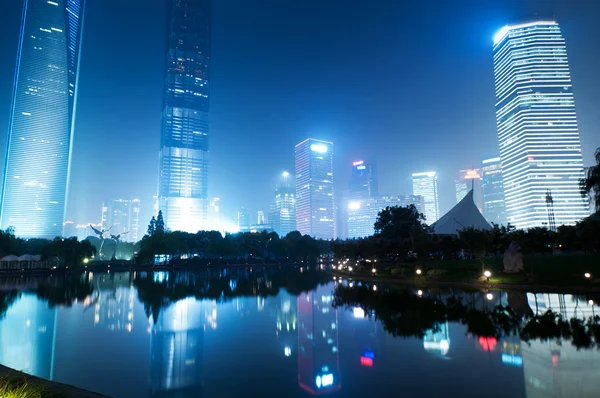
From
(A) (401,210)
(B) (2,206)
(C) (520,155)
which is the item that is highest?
(C) (520,155)

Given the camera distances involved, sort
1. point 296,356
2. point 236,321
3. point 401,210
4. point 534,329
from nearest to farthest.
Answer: point 296,356
point 534,329
point 236,321
point 401,210

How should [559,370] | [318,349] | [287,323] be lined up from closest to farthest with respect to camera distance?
[559,370] → [318,349] → [287,323]

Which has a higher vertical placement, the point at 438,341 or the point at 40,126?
the point at 40,126

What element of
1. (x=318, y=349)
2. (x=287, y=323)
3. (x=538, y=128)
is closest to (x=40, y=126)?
(x=287, y=323)

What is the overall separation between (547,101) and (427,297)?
7080 inches

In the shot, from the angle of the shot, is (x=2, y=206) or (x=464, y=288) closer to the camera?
(x=464, y=288)

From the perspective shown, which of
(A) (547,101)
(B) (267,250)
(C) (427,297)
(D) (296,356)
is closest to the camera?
(D) (296,356)

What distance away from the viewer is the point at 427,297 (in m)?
24.9

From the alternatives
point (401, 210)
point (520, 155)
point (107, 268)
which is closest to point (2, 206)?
point (107, 268)

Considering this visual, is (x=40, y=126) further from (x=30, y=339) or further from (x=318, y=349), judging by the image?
(x=318, y=349)

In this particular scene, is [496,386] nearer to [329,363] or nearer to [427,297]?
[329,363]

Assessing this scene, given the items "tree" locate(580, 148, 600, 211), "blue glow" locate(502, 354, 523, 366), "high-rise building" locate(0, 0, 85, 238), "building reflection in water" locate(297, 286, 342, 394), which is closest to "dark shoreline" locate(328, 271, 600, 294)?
"tree" locate(580, 148, 600, 211)

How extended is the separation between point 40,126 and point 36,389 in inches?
7134

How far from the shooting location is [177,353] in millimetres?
12297
